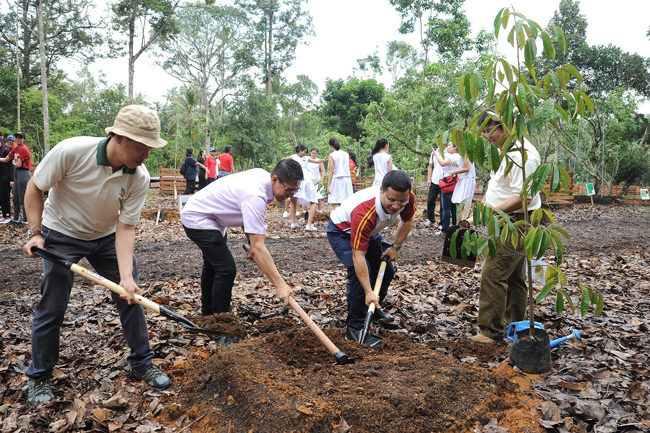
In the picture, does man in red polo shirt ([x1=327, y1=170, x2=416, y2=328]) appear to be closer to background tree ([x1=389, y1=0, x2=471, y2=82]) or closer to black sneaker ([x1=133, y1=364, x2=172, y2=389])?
black sneaker ([x1=133, y1=364, x2=172, y2=389])

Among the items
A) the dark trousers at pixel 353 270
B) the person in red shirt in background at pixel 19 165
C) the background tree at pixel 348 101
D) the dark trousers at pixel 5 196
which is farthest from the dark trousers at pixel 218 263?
the background tree at pixel 348 101

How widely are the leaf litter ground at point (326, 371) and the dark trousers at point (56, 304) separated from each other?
11.5 inches

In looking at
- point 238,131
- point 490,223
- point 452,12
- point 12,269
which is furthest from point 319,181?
point 238,131

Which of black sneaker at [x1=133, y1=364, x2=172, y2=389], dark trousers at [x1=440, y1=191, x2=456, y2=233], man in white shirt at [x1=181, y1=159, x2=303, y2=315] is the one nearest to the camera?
black sneaker at [x1=133, y1=364, x2=172, y2=389]

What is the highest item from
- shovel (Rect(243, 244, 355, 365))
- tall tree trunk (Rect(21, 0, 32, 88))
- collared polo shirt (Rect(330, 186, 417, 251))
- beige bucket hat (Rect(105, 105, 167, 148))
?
tall tree trunk (Rect(21, 0, 32, 88))

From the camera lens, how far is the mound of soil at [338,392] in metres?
2.52

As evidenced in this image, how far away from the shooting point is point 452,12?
66.7 feet

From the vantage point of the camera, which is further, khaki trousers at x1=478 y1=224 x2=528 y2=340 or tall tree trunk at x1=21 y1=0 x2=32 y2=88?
tall tree trunk at x1=21 y1=0 x2=32 y2=88

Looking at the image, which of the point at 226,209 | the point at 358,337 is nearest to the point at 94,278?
the point at 226,209

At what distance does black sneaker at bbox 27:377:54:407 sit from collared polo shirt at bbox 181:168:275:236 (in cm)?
147

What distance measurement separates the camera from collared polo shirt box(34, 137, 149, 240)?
2.67 m

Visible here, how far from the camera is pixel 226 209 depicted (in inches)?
145

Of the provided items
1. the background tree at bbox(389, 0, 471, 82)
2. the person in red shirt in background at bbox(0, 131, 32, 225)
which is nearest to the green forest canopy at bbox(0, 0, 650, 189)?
the background tree at bbox(389, 0, 471, 82)

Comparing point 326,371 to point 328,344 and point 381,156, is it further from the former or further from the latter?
point 381,156
